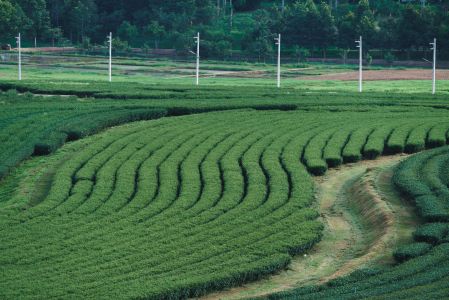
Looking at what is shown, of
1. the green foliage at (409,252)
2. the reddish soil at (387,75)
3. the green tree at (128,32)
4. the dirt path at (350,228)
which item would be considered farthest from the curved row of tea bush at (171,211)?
the green tree at (128,32)

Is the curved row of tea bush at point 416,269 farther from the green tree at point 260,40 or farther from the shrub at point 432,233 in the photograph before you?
the green tree at point 260,40

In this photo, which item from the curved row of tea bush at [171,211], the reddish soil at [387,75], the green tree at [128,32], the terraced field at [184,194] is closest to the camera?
the terraced field at [184,194]

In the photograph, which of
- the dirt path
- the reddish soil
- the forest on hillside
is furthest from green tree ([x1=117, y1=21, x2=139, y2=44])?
the dirt path

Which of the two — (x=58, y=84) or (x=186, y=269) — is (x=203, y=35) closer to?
(x=58, y=84)

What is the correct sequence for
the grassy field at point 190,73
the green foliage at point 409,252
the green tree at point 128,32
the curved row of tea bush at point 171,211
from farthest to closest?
A: the green tree at point 128,32 → the grassy field at point 190,73 → the green foliage at point 409,252 → the curved row of tea bush at point 171,211

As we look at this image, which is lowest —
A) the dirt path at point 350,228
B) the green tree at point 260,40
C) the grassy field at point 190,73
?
the dirt path at point 350,228
